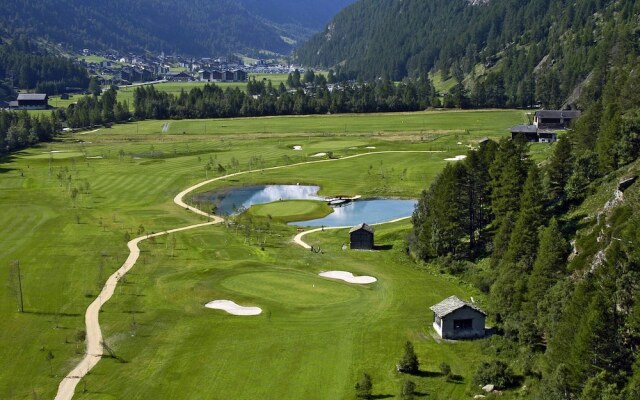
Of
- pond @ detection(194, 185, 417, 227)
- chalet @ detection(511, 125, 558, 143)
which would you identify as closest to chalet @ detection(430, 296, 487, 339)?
pond @ detection(194, 185, 417, 227)

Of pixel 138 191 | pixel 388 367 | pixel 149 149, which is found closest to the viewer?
pixel 388 367

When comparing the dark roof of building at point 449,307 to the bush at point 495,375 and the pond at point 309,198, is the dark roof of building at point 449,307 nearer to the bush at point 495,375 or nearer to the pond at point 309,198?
the bush at point 495,375

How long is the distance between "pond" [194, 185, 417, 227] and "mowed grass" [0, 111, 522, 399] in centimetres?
459

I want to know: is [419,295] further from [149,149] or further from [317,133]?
[317,133]

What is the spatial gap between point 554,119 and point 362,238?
84.1 m

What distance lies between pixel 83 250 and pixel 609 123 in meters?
58.8

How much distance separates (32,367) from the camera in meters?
52.0

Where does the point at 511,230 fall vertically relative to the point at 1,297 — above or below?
above

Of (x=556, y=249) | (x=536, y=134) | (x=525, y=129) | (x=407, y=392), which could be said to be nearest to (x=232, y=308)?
(x=407, y=392)

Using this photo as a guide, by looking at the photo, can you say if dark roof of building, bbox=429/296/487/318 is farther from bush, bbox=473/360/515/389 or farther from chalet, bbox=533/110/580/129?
chalet, bbox=533/110/580/129

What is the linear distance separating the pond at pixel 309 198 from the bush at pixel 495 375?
166 feet

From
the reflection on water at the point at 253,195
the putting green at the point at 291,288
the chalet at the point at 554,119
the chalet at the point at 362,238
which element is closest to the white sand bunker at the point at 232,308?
the putting green at the point at 291,288

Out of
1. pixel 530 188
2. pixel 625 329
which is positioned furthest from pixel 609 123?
pixel 625 329

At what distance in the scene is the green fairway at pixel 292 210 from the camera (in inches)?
4058
